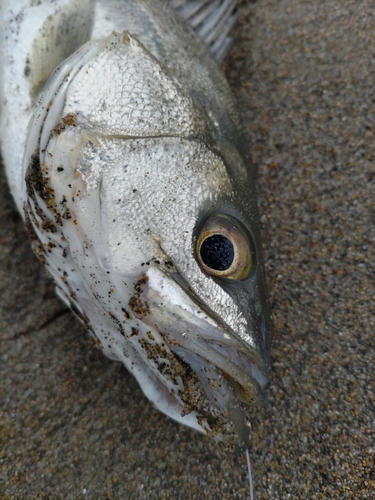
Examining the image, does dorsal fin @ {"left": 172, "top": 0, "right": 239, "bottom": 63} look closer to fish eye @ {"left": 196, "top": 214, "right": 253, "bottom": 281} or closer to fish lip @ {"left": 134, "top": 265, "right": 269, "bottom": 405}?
fish eye @ {"left": 196, "top": 214, "right": 253, "bottom": 281}

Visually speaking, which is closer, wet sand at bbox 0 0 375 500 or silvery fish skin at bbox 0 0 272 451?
silvery fish skin at bbox 0 0 272 451

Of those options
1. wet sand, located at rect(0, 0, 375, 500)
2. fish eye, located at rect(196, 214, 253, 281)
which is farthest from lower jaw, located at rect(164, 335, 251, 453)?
wet sand, located at rect(0, 0, 375, 500)

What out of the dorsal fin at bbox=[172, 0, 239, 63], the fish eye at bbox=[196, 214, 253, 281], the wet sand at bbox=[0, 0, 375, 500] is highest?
the dorsal fin at bbox=[172, 0, 239, 63]

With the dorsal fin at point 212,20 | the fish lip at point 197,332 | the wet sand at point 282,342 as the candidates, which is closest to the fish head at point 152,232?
the fish lip at point 197,332

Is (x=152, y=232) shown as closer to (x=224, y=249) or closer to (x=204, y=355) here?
(x=224, y=249)

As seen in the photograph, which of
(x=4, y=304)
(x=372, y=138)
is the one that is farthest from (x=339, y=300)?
(x=4, y=304)

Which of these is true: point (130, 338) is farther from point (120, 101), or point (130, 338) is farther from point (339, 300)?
point (339, 300)

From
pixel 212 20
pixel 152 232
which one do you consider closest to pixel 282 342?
pixel 152 232

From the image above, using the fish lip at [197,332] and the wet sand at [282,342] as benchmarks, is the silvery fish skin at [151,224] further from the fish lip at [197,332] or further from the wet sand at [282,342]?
the wet sand at [282,342]
